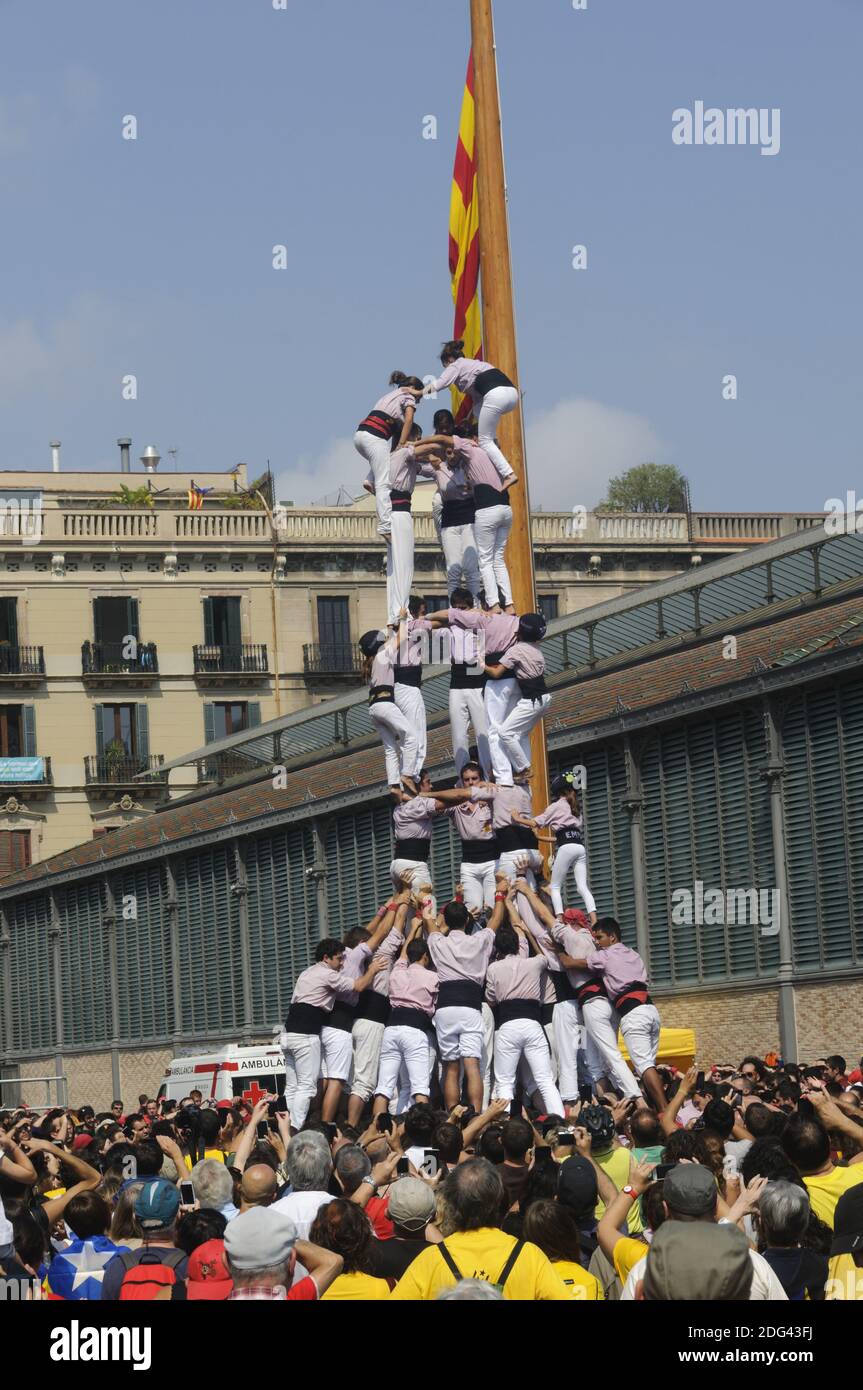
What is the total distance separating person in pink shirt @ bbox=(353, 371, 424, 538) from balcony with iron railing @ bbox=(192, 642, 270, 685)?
5023 centimetres

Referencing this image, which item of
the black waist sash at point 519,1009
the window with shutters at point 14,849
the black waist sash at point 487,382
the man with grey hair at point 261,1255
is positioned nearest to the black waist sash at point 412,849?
the black waist sash at point 519,1009

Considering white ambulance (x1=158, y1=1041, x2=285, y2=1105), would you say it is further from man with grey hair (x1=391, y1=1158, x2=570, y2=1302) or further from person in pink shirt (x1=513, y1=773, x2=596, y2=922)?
man with grey hair (x1=391, y1=1158, x2=570, y2=1302)

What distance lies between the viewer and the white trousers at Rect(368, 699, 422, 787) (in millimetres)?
21844

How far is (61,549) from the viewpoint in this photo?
7088 cm

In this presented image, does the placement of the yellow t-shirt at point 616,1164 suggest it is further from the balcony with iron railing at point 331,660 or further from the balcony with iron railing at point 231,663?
the balcony with iron railing at point 231,663

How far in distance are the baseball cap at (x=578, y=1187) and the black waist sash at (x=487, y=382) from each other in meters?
13.5

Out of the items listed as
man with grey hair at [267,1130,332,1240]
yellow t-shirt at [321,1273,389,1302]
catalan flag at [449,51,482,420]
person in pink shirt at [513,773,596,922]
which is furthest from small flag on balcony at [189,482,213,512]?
yellow t-shirt at [321,1273,389,1302]

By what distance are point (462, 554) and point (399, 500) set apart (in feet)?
2.82

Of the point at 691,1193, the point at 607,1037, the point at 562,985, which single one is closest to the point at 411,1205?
A: the point at 691,1193

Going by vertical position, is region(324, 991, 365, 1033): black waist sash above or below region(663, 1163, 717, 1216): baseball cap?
above

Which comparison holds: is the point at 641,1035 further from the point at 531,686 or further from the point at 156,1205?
the point at 156,1205

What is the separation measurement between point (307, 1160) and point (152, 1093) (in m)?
39.4
